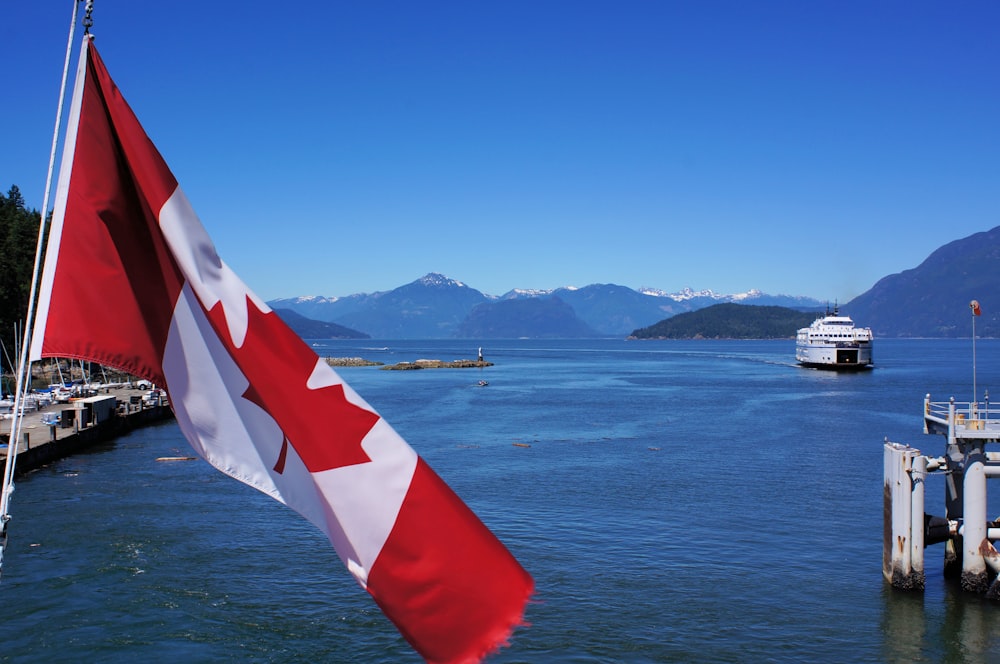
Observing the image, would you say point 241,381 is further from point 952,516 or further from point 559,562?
point 952,516

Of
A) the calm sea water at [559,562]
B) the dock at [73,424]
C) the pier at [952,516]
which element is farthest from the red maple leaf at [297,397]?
the dock at [73,424]

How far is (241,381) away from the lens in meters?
6.50

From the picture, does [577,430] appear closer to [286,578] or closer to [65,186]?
[286,578]

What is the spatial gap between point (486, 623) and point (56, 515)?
31389 millimetres

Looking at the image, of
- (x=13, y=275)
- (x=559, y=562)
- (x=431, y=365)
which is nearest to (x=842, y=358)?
(x=431, y=365)

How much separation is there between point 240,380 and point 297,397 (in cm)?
61

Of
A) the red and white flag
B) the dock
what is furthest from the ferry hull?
the red and white flag

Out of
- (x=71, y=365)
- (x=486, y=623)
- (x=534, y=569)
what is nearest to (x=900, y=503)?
(x=534, y=569)

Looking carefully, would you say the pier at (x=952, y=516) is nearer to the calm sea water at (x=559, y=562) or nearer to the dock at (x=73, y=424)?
the calm sea water at (x=559, y=562)

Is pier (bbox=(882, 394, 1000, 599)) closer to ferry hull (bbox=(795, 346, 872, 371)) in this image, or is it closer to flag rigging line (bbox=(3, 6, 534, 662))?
flag rigging line (bbox=(3, 6, 534, 662))

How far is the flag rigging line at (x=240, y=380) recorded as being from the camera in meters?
5.86

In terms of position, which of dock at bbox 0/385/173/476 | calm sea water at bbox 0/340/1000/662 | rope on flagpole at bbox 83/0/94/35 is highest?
rope on flagpole at bbox 83/0/94/35

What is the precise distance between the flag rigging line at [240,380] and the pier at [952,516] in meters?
19.4

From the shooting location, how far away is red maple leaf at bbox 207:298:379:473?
6059 millimetres
